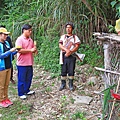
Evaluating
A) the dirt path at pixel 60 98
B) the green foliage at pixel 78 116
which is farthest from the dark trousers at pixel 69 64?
the green foliage at pixel 78 116

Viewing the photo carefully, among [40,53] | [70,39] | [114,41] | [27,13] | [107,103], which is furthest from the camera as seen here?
Answer: [27,13]

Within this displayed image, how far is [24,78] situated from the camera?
15.7 feet

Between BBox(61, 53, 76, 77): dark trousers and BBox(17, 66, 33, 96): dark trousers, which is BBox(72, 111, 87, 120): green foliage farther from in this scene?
BBox(17, 66, 33, 96): dark trousers

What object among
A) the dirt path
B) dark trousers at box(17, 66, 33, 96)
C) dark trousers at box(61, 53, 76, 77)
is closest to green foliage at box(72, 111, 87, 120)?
the dirt path

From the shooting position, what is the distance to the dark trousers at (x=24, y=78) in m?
4.73

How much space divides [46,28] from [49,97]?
3.09m

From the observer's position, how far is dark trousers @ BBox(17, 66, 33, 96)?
4727 mm

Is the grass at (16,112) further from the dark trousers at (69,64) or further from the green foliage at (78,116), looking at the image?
the dark trousers at (69,64)

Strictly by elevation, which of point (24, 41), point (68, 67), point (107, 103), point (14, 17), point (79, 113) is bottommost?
point (79, 113)

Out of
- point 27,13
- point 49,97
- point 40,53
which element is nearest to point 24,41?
point 49,97

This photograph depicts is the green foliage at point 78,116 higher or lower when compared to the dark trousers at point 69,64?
lower

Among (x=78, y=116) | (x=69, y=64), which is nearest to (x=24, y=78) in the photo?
(x=69, y=64)

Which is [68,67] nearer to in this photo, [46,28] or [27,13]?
[46,28]

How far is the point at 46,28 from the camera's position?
750cm
